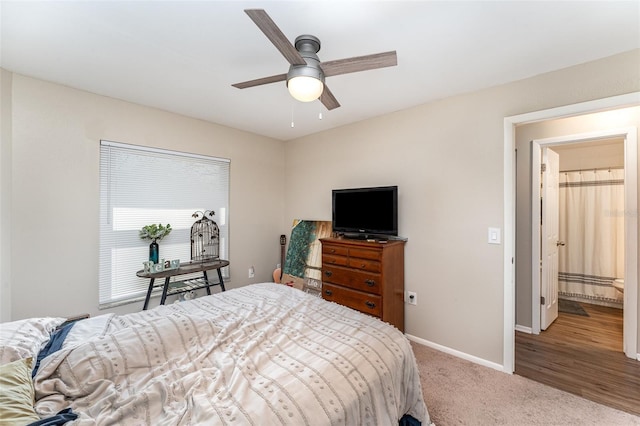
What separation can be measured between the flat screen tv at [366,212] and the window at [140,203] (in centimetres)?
164

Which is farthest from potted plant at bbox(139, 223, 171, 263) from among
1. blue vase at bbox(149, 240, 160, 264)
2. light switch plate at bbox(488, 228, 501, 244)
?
light switch plate at bbox(488, 228, 501, 244)

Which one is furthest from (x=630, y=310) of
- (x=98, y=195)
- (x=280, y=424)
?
(x=98, y=195)

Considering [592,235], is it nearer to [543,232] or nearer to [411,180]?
[543,232]

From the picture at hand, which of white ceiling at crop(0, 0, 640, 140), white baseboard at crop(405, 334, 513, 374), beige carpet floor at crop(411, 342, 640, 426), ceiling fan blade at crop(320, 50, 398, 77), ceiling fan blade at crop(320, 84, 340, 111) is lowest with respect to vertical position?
beige carpet floor at crop(411, 342, 640, 426)

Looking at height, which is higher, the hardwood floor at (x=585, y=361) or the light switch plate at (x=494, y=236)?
the light switch plate at (x=494, y=236)

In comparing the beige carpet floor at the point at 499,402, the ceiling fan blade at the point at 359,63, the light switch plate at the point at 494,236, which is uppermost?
the ceiling fan blade at the point at 359,63

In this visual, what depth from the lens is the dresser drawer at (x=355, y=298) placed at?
8.35 feet

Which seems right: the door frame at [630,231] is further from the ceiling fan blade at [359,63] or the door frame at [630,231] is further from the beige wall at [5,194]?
the beige wall at [5,194]

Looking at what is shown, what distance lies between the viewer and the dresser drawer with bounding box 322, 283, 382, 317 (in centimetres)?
254

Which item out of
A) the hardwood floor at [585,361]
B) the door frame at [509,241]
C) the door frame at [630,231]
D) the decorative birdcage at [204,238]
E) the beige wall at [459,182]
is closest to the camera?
the hardwood floor at [585,361]

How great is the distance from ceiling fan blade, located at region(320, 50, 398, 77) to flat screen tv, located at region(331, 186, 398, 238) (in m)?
1.41

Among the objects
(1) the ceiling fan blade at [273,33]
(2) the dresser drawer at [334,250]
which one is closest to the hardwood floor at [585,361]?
(2) the dresser drawer at [334,250]

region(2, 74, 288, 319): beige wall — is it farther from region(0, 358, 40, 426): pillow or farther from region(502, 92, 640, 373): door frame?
region(502, 92, 640, 373): door frame

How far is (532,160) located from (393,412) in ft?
10.4
